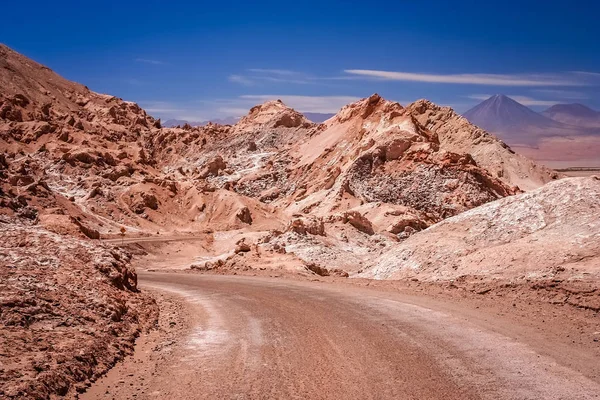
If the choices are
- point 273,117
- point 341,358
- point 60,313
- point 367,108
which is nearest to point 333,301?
point 341,358

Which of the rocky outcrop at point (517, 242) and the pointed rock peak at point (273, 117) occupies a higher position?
the pointed rock peak at point (273, 117)

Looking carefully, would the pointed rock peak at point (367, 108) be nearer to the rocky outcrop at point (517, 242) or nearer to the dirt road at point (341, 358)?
the rocky outcrop at point (517, 242)

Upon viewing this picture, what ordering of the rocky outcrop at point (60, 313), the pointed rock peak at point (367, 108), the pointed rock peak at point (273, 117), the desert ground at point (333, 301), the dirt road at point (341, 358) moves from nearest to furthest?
the rocky outcrop at point (60, 313)
the dirt road at point (341, 358)
the desert ground at point (333, 301)
the pointed rock peak at point (367, 108)
the pointed rock peak at point (273, 117)

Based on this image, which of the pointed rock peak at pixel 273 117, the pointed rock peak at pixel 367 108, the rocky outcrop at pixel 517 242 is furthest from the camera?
the pointed rock peak at pixel 273 117

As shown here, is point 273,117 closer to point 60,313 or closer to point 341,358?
point 60,313

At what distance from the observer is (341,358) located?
8.54 metres

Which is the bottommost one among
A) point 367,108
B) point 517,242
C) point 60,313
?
point 60,313

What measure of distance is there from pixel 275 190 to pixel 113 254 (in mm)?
45581

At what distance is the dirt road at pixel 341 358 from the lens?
7.12 meters

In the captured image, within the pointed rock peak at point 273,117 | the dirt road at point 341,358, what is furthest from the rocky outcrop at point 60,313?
the pointed rock peak at point 273,117

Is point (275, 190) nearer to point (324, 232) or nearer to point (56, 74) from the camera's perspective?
point (324, 232)

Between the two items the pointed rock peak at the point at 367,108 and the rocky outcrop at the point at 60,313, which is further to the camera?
the pointed rock peak at the point at 367,108

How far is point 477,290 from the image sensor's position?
14344 millimetres

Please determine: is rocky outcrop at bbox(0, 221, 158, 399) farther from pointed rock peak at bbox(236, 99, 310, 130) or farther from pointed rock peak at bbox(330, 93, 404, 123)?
pointed rock peak at bbox(236, 99, 310, 130)
